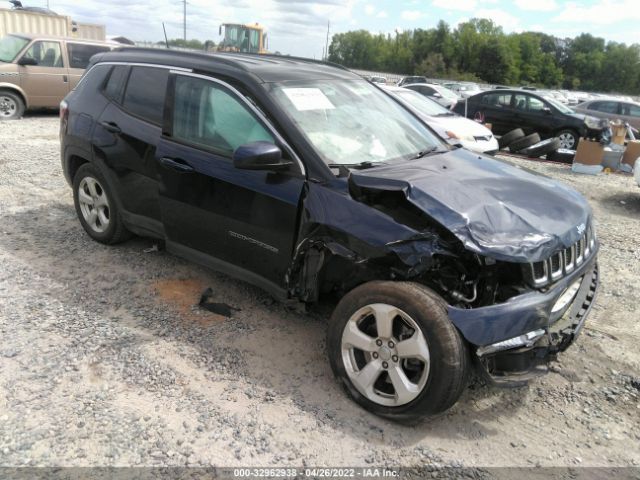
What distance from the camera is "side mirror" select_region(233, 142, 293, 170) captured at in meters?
3.16

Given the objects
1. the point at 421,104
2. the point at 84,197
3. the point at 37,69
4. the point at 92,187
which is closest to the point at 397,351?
the point at 92,187

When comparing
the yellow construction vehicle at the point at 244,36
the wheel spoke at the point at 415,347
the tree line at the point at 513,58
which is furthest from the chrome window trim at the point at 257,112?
the tree line at the point at 513,58

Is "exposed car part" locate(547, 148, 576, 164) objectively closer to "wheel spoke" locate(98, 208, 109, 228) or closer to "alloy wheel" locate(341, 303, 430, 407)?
"wheel spoke" locate(98, 208, 109, 228)

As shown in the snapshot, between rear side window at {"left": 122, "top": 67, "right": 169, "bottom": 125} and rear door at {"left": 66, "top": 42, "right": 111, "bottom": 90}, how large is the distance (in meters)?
9.70

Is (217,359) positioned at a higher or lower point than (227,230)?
→ lower

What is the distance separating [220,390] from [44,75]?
12.1 metres

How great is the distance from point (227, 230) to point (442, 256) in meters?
1.55

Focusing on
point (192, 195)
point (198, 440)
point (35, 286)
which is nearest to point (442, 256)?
point (198, 440)

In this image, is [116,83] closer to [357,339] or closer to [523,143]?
[357,339]

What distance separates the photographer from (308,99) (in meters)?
3.63

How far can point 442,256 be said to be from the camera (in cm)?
281

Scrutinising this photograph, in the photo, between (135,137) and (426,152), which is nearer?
(426,152)

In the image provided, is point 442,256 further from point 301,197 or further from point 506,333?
point 301,197

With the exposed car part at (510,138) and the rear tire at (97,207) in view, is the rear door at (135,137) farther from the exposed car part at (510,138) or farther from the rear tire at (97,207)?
the exposed car part at (510,138)
